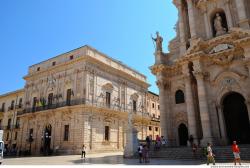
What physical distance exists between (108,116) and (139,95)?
929cm

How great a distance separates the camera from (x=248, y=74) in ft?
56.7

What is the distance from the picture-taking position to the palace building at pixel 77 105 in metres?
27.7

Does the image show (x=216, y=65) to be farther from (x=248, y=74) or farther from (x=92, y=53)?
(x=92, y=53)

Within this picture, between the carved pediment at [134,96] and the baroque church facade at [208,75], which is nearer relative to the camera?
the baroque church facade at [208,75]

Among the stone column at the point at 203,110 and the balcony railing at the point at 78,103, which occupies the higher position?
the balcony railing at the point at 78,103

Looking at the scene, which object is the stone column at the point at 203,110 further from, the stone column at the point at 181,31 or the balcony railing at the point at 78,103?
the balcony railing at the point at 78,103

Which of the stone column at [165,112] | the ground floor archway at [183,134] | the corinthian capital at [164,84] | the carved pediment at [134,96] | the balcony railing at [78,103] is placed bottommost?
the ground floor archway at [183,134]

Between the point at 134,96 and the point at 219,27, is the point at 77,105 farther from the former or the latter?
the point at 219,27

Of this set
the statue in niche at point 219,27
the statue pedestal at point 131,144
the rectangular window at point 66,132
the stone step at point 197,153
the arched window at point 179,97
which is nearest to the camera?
the stone step at point 197,153

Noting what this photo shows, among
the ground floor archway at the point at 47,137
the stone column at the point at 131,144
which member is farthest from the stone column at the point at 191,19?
the ground floor archway at the point at 47,137

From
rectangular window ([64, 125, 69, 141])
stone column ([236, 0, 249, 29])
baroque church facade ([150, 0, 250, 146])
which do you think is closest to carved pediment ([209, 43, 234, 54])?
baroque church facade ([150, 0, 250, 146])

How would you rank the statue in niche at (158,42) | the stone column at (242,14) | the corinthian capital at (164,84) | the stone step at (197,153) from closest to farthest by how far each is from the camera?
the stone step at (197,153)
the stone column at (242,14)
the corinthian capital at (164,84)
the statue in niche at (158,42)

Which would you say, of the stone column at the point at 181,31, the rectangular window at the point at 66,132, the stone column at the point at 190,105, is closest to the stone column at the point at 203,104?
the stone column at the point at 190,105

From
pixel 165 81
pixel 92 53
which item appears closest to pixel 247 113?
pixel 165 81
